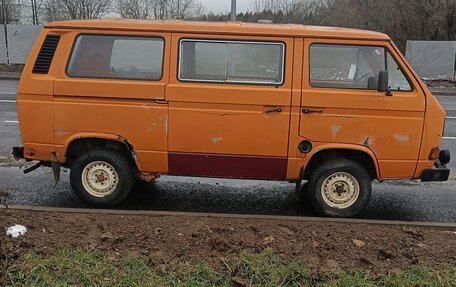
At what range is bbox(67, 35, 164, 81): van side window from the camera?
516 cm

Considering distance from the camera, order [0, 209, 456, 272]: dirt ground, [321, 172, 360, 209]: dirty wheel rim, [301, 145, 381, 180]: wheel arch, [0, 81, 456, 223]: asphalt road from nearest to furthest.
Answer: [0, 209, 456, 272]: dirt ground < [301, 145, 381, 180]: wheel arch < [321, 172, 360, 209]: dirty wheel rim < [0, 81, 456, 223]: asphalt road

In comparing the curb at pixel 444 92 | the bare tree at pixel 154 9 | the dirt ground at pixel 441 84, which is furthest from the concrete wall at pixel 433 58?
the bare tree at pixel 154 9

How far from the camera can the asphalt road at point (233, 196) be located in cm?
571

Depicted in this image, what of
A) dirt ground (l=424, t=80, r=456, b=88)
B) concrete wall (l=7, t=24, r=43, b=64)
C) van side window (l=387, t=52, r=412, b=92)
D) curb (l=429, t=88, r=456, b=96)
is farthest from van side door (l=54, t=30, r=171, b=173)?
concrete wall (l=7, t=24, r=43, b=64)

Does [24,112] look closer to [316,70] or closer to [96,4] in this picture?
[316,70]

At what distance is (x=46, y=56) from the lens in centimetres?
527

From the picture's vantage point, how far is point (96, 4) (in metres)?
32.0

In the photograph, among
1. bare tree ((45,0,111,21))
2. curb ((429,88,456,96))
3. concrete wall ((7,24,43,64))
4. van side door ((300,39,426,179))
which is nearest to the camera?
van side door ((300,39,426,179))

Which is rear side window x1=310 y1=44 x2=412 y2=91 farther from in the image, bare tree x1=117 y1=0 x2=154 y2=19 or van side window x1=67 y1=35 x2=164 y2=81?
bare tree x1=117 y1=0 x2=154 y2=19

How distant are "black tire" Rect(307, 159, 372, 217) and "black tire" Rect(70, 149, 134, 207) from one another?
6.61 feet

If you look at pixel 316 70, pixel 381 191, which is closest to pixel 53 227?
pixel 316 70

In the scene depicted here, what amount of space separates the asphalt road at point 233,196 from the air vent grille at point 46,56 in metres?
1.58

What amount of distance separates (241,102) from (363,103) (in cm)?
125

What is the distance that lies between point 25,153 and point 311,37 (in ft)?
11.1
